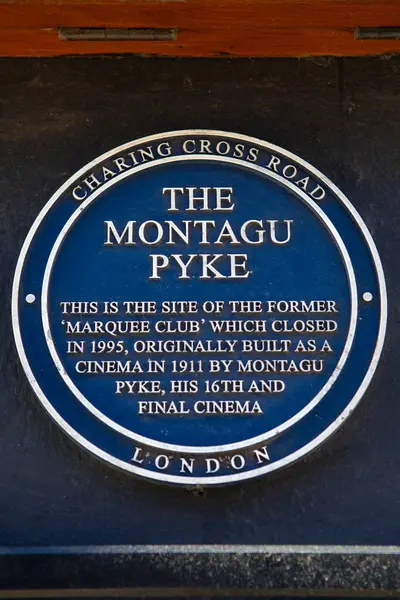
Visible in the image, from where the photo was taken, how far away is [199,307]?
481 centimetres

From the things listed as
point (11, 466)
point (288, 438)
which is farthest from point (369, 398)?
point (11, 466)

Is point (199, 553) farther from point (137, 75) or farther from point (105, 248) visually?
point (137, 75)

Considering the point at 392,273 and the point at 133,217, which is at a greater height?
the point at 133,217

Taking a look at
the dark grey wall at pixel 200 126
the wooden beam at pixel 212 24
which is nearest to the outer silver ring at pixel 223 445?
the dark grey wall at pixel 200 126

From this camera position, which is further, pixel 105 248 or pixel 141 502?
pixel 105 248

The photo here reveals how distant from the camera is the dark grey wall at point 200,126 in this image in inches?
178

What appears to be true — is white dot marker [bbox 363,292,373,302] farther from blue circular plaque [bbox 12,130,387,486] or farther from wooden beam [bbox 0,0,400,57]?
wooden beam [bbox 0,0,400,57]

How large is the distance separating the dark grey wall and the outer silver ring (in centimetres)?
20

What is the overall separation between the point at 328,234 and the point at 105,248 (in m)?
1.09

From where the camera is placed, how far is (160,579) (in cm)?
430

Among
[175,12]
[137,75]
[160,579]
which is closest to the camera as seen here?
[160,579]

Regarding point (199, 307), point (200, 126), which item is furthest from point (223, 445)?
point (200, 126)

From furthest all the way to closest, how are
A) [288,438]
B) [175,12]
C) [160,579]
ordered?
[175,12]
[288,438]
[160,579]

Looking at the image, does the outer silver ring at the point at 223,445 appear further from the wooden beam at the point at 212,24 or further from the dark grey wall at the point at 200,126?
the wooden beam at the point at 212,24
